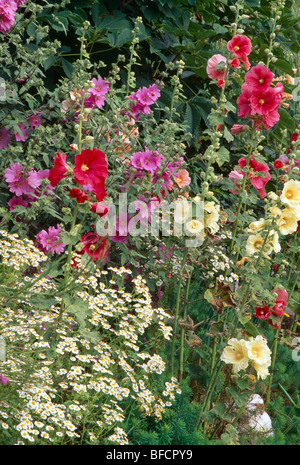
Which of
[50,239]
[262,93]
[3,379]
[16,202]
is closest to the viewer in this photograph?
[3,379]

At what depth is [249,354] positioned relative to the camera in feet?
6.95

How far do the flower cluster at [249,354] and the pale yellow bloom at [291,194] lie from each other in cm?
52

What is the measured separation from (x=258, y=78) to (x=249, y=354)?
1.13 meters

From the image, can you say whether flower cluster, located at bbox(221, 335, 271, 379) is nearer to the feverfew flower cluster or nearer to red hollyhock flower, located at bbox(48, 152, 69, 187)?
the feverfew flower cluster

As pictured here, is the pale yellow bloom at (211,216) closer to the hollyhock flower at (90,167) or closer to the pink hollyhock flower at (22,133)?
the hollyhock flower at (90,167)

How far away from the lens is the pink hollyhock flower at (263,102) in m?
2.35

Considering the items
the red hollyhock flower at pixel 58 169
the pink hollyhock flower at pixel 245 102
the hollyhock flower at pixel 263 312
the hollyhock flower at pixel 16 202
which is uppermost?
the pink hollyhock flower at pixel 245 102

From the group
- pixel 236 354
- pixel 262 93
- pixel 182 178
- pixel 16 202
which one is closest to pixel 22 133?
pixel 16 202

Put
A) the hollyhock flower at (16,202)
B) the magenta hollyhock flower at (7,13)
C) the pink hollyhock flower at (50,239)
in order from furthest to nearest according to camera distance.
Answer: the hollyhock flower at (16,202), the pink hollyhock flower at (50,239), the magenta hollyhock flower at (7,13)

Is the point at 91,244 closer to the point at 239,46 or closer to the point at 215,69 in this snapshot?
the point at 215,69

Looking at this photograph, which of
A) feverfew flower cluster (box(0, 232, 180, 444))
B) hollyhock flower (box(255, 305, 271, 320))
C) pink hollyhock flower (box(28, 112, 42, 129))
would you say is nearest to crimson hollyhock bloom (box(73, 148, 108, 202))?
feverfew flower cluster (box(0, 232, 180, 444))

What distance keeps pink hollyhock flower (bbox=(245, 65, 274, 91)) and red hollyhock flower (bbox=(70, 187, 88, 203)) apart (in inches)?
34.5

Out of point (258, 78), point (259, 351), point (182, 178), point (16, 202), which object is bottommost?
point (259, 351)

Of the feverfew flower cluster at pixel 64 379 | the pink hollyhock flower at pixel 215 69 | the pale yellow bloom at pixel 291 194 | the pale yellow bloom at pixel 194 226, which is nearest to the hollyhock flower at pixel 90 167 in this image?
the feverfew flower cluster at pixel 64 379
